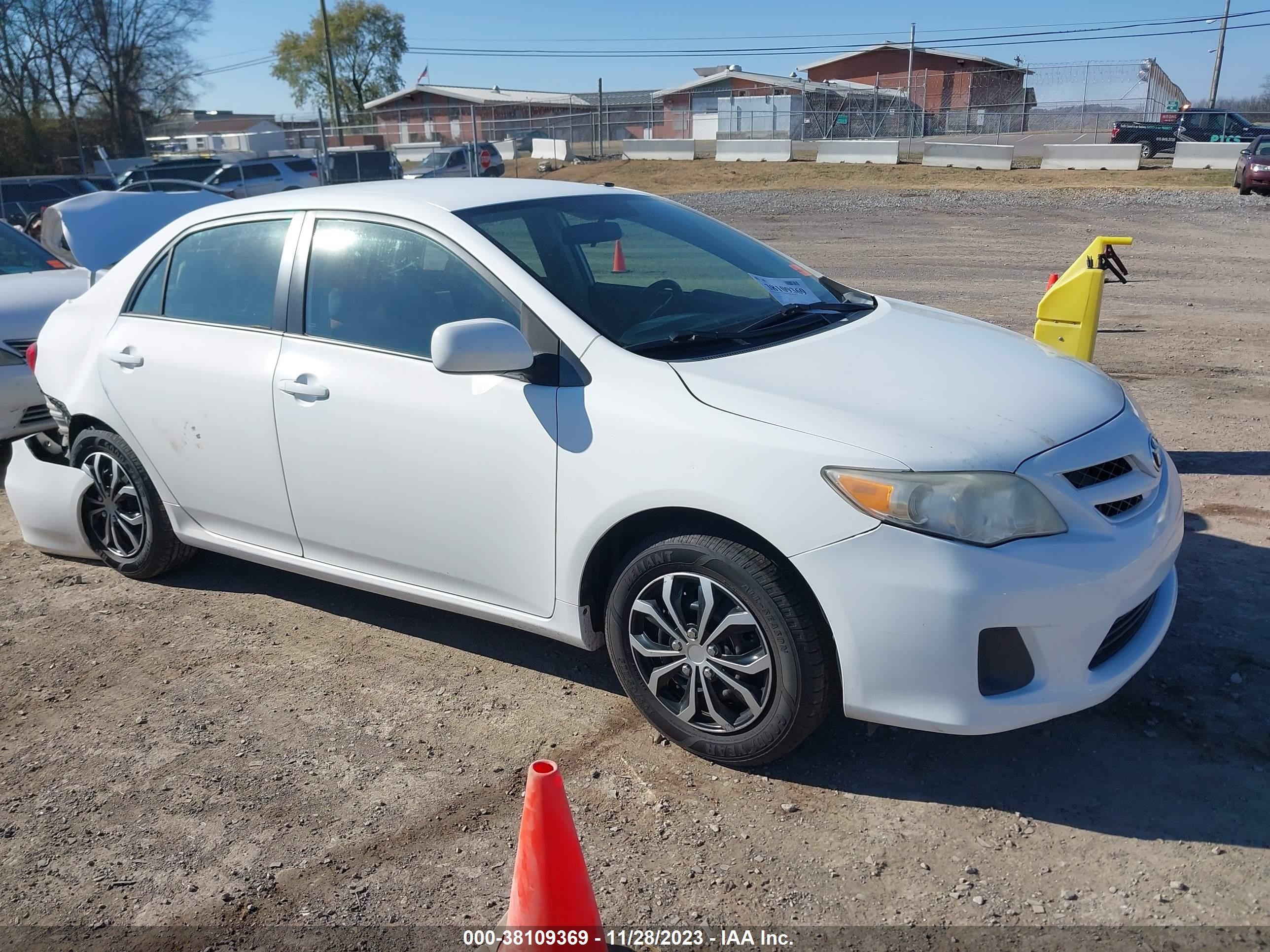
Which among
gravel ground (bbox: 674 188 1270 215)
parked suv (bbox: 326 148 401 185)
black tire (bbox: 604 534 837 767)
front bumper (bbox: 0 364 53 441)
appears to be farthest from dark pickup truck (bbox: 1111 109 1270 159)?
black tire (bbox: 604 534 837 767)

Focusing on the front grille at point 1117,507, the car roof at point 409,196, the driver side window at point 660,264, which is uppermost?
the car roof at point 409,196

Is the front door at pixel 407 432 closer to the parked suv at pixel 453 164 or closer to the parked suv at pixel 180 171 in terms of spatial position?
the parked suv at pixel 180 171

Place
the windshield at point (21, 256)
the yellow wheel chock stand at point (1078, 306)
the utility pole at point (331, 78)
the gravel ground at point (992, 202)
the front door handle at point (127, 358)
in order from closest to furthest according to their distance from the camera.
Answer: the front door handle at point (127, 358) < the yellow wheel chock stand at point (1078, 306) < the windshield at point (21, 256) < the gravel ground at point (992, 202) < the utility pole at point (331, 78)

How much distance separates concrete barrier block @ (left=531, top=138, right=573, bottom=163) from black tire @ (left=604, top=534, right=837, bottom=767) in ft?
130

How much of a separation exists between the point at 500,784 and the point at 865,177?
27.1 metres

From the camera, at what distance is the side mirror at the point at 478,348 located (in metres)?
3.29

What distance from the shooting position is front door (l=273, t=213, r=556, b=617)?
11.5 ft

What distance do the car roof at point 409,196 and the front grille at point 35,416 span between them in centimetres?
276

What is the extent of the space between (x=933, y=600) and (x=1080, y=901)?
2.75 ft

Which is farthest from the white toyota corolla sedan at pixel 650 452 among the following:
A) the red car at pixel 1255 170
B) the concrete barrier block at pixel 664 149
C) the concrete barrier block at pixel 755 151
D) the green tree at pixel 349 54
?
the green tree at pixel 349 54

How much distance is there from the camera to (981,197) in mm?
23172

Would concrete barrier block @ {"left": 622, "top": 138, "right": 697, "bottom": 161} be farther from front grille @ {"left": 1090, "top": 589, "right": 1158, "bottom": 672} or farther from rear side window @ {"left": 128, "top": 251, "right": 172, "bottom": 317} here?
front grille @ {"left": 1090, "top": 589, "right": 1158, "bottom": 672}

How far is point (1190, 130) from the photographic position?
115ft

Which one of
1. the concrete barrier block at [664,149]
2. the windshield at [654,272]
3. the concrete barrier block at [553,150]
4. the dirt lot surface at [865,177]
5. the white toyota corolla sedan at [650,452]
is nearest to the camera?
the white toyota corolla sedan at [650,452]
